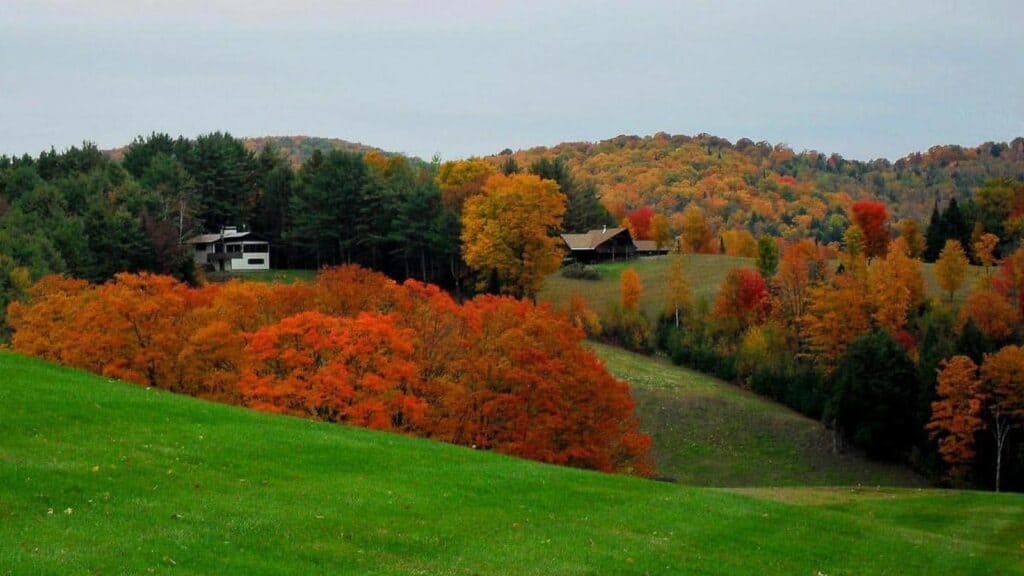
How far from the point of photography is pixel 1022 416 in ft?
220

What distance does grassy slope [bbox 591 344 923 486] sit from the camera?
69.2 m

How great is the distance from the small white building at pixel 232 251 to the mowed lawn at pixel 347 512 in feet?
262

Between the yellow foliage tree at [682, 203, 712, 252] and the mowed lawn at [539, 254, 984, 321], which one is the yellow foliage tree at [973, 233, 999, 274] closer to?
the mowed lawn at [539, 254, 984, 321]

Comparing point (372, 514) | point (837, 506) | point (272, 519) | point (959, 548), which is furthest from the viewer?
point (837, 506)

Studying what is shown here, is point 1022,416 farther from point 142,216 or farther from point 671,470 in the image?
point 142,216

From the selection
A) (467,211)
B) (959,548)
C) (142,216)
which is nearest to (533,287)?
(467,211)

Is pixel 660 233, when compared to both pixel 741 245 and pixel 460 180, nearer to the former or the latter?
pixel 741 245

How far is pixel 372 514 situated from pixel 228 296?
3872 centimetres

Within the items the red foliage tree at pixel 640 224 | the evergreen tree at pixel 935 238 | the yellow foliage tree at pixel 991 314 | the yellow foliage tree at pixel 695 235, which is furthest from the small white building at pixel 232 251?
the evergreen tree at pixel 935 238

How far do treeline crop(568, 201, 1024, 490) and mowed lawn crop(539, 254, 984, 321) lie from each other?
59.2 inches

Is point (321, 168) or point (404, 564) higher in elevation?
point (321, 168)

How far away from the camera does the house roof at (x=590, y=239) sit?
412ft

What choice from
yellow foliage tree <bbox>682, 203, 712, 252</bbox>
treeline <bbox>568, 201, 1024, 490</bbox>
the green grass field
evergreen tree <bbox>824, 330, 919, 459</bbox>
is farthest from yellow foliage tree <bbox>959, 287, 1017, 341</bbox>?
yellow foliage tree <bbox>682, 203, 712, 252</bbox>

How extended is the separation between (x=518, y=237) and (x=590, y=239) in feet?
109
